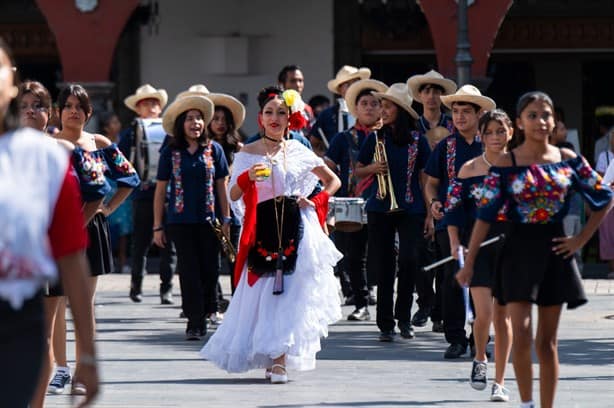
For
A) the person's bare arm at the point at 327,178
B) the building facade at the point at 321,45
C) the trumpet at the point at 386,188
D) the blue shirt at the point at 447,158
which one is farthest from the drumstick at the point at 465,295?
the building facade at the point at 321,45

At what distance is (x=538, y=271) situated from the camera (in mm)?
7734

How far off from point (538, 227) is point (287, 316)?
2618mm

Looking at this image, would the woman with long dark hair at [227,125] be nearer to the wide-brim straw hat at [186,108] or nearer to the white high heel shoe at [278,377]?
the wide-brim straw hat at [186,108]

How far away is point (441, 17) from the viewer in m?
19.0

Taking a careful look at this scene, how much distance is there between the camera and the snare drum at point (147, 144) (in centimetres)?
1504

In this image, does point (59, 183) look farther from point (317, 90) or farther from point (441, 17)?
point (317, 90)

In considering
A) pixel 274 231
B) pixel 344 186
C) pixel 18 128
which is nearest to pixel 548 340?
pixel 274 231

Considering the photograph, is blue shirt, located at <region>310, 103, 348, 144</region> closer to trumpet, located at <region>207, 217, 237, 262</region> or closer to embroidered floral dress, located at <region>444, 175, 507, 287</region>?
trumpet, located at <region>207, 217, 237, 262</region>

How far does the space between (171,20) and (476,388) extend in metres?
12.6

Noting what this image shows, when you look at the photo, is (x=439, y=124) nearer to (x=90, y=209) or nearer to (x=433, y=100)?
(x=433, y=100)

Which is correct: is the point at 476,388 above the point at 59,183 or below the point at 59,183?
below

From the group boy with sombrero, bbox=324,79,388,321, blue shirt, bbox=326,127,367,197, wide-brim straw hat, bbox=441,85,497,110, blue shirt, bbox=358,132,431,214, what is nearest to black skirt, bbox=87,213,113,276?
wide-brim straw hat, bbox=441,85,497,110

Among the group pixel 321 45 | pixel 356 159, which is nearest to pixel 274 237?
pixel 356 159

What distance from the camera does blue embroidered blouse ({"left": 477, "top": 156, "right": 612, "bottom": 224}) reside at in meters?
7.76
